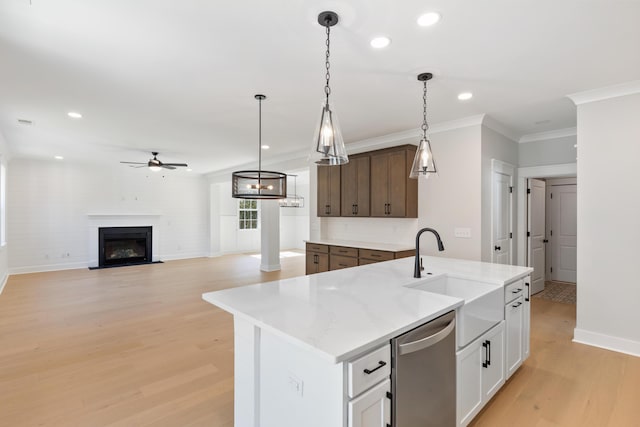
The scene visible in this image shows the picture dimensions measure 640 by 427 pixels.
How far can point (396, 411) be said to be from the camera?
142 centimetres

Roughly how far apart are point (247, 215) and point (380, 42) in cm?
960

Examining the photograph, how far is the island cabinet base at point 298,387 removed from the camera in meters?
1.23

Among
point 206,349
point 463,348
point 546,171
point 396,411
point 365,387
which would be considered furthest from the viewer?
point 546,171

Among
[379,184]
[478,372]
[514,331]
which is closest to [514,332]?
[514,331]

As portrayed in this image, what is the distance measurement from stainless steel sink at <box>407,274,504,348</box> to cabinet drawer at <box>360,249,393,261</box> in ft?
5.84

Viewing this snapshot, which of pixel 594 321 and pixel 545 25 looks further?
pixel 594 321

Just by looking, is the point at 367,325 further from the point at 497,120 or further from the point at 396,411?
the point at 497,120

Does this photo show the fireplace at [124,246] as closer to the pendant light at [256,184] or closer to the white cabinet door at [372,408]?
the pendant light at [256,184]

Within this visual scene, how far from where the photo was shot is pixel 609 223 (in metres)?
3.24

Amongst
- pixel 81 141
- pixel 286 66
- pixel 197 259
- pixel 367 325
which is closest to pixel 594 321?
pixel 367 325

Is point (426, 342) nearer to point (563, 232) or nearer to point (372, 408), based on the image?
point (372, 408)

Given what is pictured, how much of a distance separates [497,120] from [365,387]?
4.22 metres

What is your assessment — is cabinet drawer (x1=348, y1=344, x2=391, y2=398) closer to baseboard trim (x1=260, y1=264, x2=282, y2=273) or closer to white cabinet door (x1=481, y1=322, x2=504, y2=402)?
white cabinet door (x1=481, y1=322, x2=504, y2=402)

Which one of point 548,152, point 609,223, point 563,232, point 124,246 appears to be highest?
point 548,152
